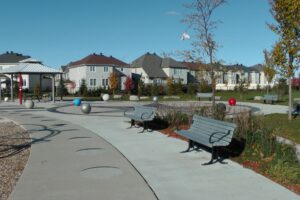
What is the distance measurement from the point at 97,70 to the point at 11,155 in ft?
188

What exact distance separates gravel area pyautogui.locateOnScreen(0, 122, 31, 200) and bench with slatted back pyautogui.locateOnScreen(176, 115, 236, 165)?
3476mm

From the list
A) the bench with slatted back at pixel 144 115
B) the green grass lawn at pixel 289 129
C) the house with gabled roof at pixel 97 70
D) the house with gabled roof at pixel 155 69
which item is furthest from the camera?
the house with gabled roof at pixel 155 69

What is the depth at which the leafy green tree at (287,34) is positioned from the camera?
43.6 feet

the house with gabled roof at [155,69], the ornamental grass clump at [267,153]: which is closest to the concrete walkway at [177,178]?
the ornamental grass clump at [267,153]

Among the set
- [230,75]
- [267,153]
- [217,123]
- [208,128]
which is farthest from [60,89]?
[267,153]

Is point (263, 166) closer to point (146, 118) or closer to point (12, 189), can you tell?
point (12, 189)

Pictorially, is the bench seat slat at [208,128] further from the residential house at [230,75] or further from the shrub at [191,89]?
the shrub at [191,89]

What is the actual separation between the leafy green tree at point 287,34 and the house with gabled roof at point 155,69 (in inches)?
2239

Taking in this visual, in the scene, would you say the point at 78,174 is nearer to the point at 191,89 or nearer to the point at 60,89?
the point at 60,89

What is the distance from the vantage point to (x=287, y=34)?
1402 cm

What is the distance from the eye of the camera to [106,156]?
8.29 metres

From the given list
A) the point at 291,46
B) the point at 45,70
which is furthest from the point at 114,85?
the point at 291,46

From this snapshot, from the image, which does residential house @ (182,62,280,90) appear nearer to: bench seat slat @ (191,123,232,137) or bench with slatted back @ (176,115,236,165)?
bench seat slat @ (191,123,232,137)

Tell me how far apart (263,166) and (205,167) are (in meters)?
1.04
